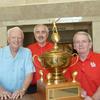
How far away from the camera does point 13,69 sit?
6.78 feet

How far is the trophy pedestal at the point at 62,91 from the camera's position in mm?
1557

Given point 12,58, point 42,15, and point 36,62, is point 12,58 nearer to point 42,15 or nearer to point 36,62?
point 36,62

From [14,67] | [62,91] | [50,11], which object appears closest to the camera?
[62,91]

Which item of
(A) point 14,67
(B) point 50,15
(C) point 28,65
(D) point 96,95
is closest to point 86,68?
(D) point 96,95

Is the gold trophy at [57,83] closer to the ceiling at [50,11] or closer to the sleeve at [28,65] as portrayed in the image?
the sleeve at [28,65]

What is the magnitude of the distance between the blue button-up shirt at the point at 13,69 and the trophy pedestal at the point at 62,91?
0.52m

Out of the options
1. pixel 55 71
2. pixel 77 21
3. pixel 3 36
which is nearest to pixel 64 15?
pixel 77 21

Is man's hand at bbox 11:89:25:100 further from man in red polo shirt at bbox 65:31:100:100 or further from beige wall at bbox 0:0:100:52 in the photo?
beige wall at bbox 0:0:100:52

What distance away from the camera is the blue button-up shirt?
6.78ft

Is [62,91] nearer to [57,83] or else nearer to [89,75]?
[57,83]

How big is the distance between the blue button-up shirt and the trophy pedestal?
0.52 metres

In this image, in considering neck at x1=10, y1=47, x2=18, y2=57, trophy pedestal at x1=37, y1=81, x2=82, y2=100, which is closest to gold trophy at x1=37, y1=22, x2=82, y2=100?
trophy pedestal at x1=37, y1=81, x2=82, y2=100

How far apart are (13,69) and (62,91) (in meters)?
0.61

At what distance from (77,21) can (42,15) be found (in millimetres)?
481
